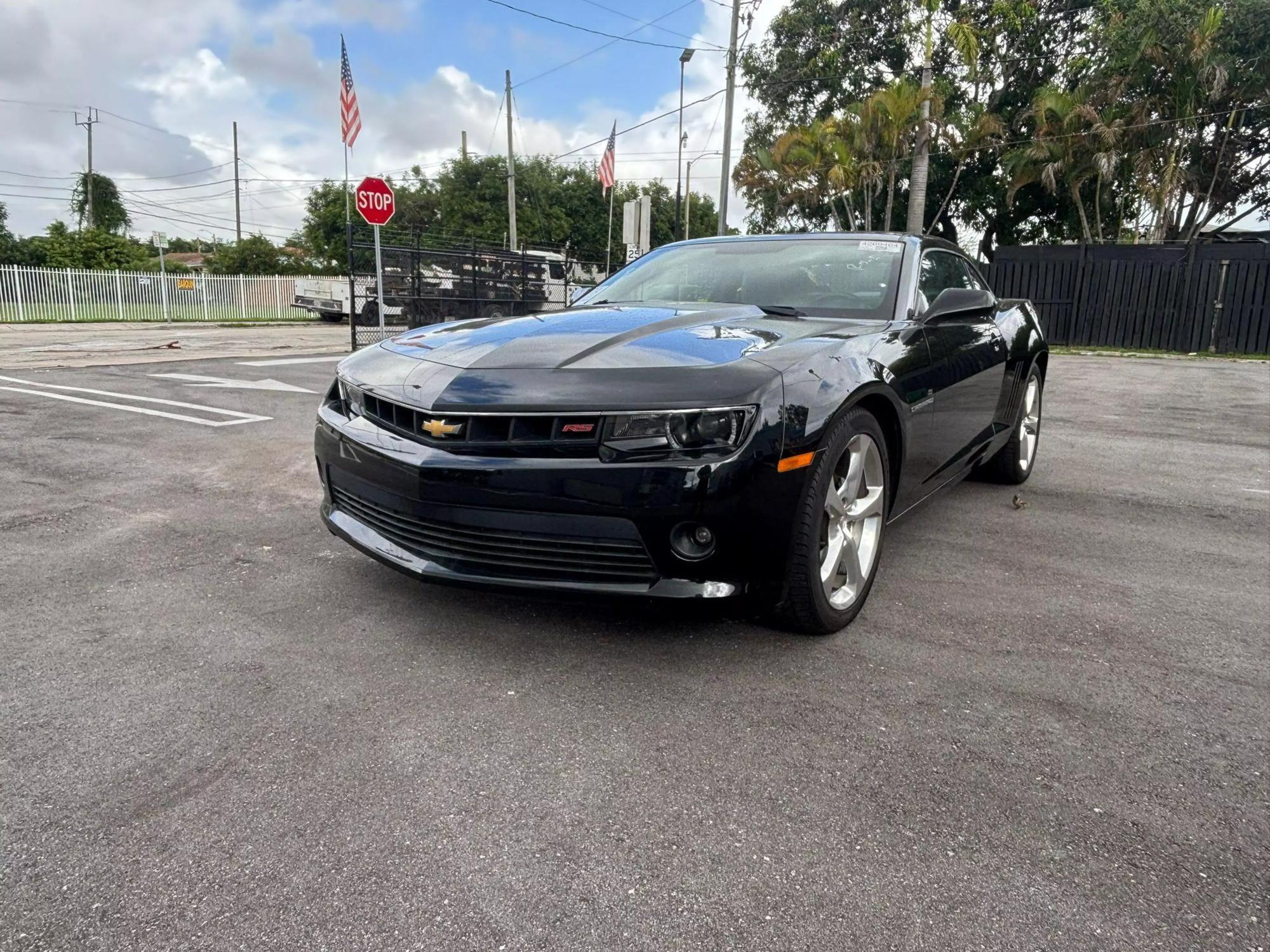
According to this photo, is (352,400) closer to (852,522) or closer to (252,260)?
(852,522)

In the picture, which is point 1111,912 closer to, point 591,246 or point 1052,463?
point 1052,463

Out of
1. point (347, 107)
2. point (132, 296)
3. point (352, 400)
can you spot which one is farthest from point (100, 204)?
point (352, 400)

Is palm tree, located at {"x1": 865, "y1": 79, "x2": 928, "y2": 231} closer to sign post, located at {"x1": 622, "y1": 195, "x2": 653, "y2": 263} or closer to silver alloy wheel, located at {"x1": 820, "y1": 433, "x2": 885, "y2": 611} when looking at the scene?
sign post, located at {"x1": 622, "y1": 195, "x2": 653, "y2": 263}

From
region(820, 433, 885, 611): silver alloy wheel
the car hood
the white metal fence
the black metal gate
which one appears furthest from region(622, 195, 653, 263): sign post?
the white metal fence

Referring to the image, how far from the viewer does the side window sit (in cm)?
375

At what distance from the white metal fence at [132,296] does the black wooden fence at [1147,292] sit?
2385 centimetres

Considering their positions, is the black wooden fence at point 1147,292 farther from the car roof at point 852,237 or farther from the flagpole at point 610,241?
the car roof at point 852,237

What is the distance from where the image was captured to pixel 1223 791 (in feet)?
6.83

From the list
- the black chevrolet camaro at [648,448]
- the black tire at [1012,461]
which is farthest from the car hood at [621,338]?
the black tire at [1012,461]

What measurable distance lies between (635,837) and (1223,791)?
4.60 feet

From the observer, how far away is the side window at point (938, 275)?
3.75 metres

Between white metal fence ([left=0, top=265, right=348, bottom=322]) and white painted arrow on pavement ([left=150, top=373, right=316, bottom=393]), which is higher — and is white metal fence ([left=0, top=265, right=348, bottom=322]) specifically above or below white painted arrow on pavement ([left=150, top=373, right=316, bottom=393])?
above

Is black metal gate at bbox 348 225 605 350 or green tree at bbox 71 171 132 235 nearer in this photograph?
black metal gate at bbox 348 225 605 350

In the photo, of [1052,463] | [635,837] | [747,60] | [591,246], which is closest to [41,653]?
[635,837]
